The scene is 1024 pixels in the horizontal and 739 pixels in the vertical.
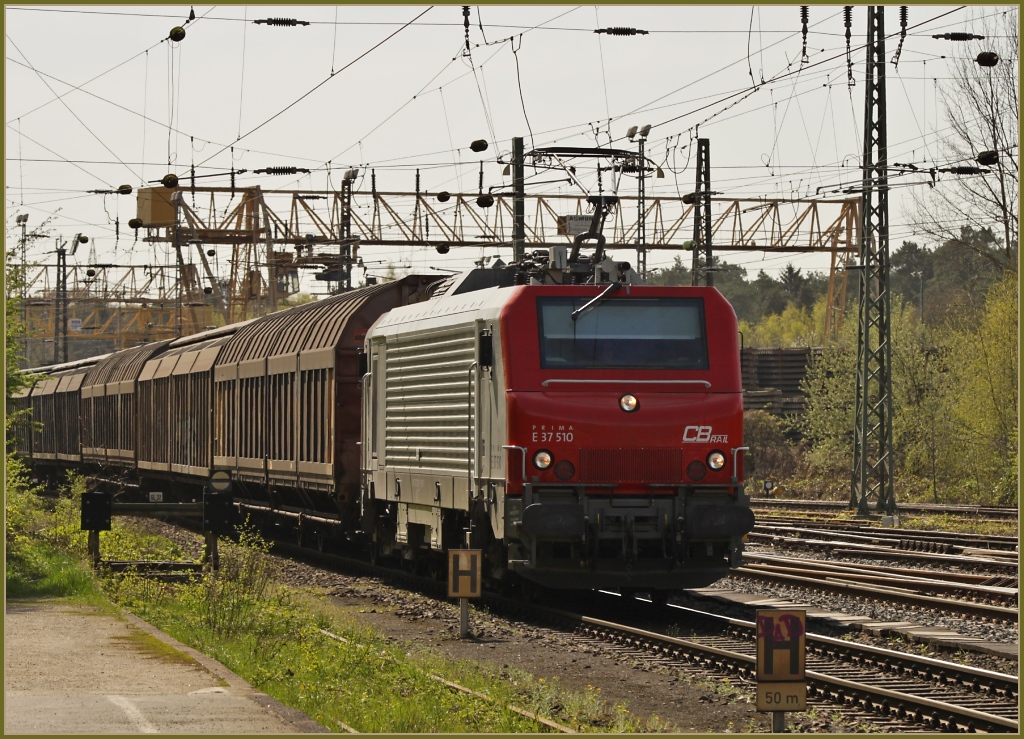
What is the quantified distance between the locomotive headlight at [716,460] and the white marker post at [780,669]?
18.3 ft

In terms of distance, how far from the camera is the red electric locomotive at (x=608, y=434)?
14641mm

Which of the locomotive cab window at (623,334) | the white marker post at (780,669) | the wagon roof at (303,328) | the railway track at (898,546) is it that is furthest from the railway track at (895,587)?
the white marker post at (780,669)

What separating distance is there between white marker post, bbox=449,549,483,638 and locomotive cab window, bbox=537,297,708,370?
2.01 metres

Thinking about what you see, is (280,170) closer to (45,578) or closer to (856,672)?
(45,578)

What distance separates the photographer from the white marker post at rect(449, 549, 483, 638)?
568 inches

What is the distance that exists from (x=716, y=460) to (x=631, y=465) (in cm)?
89

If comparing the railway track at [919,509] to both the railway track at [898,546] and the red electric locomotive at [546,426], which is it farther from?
the red electric locomotive at [546,426]

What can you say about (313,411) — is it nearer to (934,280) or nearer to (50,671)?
(50,671)

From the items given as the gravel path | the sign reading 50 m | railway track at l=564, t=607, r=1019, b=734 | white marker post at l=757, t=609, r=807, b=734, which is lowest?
the gravel path

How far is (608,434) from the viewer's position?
14.7 m

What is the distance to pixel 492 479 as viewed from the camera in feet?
49.9

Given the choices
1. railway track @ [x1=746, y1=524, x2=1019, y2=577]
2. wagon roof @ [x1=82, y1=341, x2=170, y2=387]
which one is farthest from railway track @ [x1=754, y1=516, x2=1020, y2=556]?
wagon roof @ [x1=82, y1=341, x2=170, y2=387]

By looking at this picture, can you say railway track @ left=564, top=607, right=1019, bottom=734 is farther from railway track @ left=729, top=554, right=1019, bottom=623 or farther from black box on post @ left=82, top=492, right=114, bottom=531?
black box on post @ left=82, top=492, right=114, bottom=531

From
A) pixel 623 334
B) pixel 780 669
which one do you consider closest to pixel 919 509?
pixel 623 334
